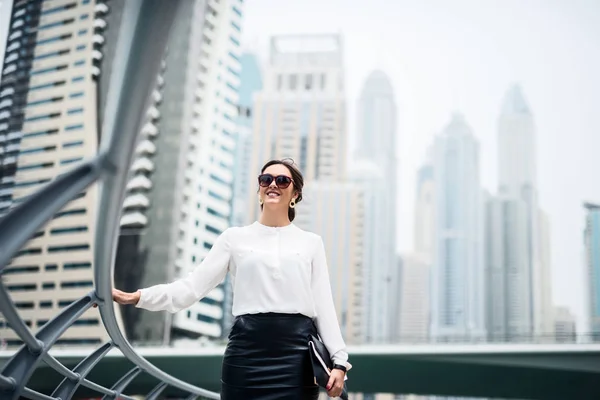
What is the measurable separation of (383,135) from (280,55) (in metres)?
75.1

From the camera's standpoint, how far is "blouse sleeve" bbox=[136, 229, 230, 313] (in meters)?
2.50

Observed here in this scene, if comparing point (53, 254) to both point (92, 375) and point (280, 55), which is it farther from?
point (280, 55)

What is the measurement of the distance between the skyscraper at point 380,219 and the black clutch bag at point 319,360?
4054 inches

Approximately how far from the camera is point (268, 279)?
8.23 feet

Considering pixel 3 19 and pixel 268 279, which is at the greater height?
pixel 3 19

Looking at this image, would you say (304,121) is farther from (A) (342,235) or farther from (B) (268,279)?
(B) (268,279)

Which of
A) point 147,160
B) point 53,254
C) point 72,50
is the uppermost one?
point 72,50

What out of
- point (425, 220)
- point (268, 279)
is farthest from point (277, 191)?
point (425, 220)

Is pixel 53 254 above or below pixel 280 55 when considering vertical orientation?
below

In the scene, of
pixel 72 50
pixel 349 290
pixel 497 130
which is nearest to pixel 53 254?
pixel 72 50

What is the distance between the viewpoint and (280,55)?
12400 cm

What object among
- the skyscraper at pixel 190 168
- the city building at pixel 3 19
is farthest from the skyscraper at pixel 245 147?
the city building at pixel 3 19

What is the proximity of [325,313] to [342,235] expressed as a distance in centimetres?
9899

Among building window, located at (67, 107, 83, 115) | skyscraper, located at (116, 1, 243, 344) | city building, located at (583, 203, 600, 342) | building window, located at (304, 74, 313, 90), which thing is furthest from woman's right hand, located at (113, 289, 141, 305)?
building window, located at (304, 74, 313, 90)
